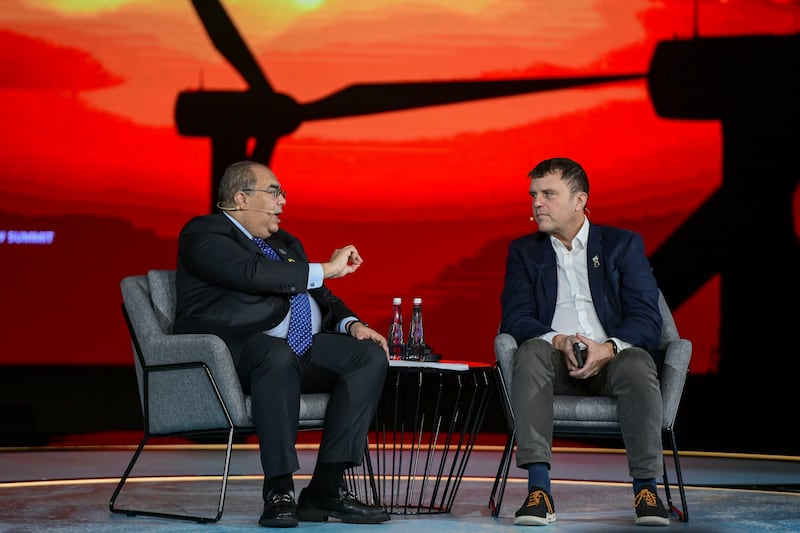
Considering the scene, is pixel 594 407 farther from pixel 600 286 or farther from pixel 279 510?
pixel 279 510

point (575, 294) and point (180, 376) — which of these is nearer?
point (180, 376)

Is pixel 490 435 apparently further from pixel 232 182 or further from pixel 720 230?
pixel 232 182

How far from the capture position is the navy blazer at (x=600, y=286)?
145 inches

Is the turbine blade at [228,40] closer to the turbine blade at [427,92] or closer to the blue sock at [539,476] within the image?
the turbine blade at [427,92]

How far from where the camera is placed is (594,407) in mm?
3480

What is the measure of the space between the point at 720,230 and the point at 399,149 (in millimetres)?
1538

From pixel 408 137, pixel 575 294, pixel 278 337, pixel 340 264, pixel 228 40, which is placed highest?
pixel 228 40

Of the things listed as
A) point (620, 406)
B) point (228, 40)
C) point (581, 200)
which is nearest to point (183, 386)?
point (620, 406)

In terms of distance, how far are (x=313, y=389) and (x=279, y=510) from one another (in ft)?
1.48

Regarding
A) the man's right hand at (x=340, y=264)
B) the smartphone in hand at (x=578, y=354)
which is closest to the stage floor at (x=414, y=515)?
the smartphone in hand at (x=578, y=354)

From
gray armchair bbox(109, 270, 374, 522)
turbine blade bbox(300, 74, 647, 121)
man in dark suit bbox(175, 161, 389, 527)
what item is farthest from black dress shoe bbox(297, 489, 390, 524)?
turbine blade bbox(300, 74, 647, 121)

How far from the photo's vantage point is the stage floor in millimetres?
3342

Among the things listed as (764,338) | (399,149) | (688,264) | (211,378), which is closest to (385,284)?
(399,149)

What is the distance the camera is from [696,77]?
18.3ft
